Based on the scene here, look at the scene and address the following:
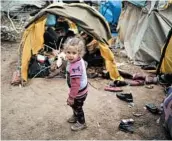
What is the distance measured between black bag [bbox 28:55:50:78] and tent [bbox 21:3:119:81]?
0.58ft

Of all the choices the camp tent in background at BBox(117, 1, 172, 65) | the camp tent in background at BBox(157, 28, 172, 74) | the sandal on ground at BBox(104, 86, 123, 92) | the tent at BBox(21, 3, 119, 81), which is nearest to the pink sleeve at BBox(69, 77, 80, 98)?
the sandal on ground at BBox(104, 86, 123, 92)

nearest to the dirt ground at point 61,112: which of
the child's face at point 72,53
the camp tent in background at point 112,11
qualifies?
the child's face at point 72,53

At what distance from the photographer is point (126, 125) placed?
15.3 ft

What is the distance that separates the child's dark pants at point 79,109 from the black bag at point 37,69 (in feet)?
7.68

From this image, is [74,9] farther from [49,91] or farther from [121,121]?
[121,121]

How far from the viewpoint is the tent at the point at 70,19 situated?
21.7ft

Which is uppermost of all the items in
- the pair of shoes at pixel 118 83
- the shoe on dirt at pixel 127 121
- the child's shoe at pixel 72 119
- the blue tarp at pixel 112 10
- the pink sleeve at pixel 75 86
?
the pink sleeve at pixel 75 86

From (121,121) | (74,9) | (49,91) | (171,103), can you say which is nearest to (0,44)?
(74,9)

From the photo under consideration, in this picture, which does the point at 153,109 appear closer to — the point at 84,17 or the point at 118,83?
the point at 118,83

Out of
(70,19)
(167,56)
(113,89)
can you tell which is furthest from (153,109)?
(70,19)

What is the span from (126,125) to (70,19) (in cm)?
290

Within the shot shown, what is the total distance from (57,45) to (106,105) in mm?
3190

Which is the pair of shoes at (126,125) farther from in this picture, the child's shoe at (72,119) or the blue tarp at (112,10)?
the blue tarp at (112,10)

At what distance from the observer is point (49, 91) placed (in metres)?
6.10
